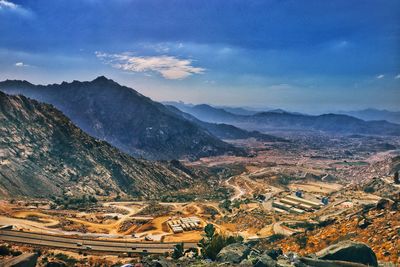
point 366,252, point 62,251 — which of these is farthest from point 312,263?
point 62,251

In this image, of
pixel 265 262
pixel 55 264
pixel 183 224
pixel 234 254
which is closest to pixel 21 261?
pixel 55 264

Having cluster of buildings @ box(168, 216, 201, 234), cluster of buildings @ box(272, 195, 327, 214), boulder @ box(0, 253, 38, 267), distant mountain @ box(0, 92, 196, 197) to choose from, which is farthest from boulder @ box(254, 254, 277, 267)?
distant mountain @ box(0, 92, 196, 197)

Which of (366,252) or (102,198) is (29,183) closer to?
(102,198)

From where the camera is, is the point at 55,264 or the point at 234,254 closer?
the point at 234,254

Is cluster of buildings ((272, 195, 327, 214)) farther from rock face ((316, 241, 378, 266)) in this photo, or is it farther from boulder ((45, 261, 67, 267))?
boulder ((45, 261, 67, 267))

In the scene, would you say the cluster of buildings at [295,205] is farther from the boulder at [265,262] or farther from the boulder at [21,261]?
the boulder at [21,261]

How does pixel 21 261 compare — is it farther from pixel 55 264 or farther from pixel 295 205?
pixel 295 205
